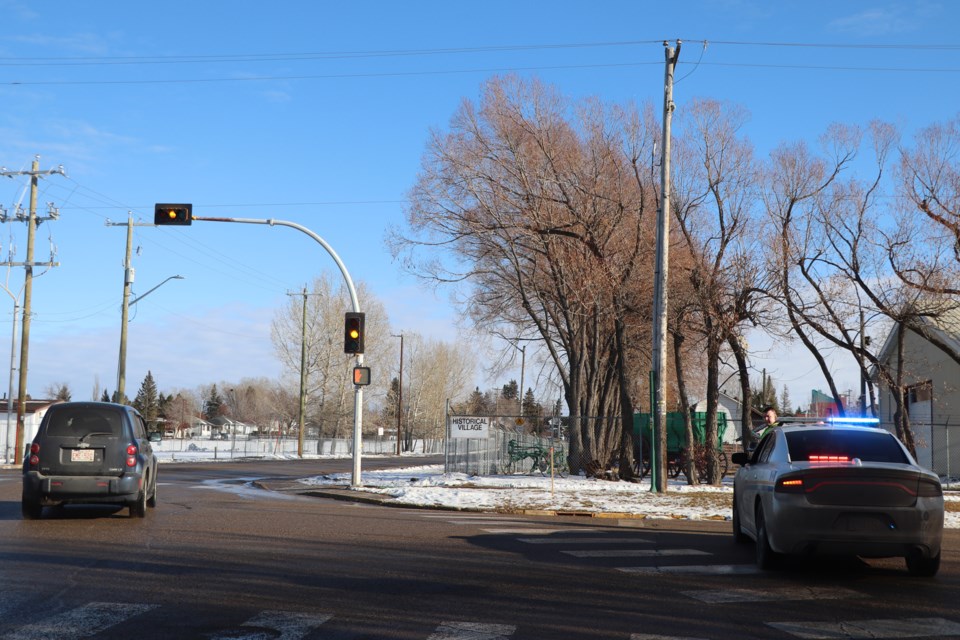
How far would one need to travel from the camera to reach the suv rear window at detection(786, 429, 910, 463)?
31.9 feet

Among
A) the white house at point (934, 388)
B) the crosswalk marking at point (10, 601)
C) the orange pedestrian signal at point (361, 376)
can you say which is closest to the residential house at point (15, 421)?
the orange pedestrian signal at point (361, 376)

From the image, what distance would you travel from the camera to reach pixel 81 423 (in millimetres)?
14156

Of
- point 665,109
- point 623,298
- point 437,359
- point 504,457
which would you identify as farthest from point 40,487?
point 437,359

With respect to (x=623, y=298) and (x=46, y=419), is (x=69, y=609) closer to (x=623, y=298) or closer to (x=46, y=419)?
(x=46, y=419)

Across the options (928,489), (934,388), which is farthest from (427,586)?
(934,388)

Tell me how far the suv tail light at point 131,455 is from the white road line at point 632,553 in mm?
6749

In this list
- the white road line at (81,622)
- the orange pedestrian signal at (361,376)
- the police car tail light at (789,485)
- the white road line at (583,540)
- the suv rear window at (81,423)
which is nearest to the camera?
the white road line at (81,622)

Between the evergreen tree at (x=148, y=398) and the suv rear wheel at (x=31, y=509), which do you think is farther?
the evergreen tree at (x=148, y=398)

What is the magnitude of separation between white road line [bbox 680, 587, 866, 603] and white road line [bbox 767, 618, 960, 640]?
1.01 m

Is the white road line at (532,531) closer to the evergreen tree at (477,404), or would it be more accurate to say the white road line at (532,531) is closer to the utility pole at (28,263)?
the utility pole at (28,263)

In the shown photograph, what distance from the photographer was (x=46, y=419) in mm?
14094

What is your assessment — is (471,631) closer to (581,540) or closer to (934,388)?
(581,540)

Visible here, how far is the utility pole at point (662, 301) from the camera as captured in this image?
22.0 m

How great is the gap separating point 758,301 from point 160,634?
22675 mm
